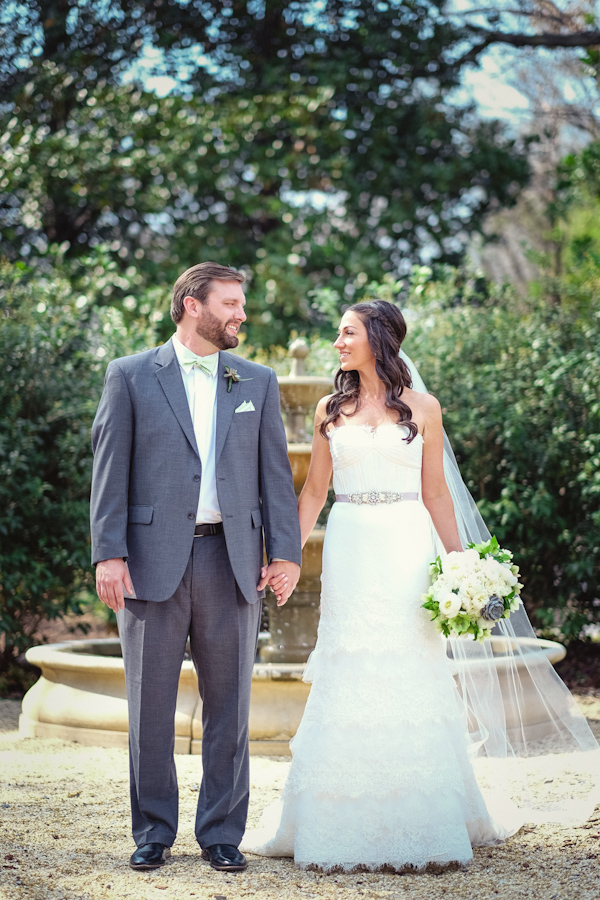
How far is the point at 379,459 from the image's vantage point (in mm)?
3441

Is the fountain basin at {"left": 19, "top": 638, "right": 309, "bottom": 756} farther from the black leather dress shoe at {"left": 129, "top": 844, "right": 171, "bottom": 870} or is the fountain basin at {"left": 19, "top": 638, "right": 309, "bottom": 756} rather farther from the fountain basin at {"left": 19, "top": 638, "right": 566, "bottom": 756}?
the black leather dress shoe at {"left": 129, "top": 844, "right": 171, "bottom": 870}

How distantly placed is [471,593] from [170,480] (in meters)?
1.10

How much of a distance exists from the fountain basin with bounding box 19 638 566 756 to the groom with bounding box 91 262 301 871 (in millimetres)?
1724

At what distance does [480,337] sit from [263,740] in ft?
14.0

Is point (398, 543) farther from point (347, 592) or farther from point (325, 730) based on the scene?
point (325, 730)

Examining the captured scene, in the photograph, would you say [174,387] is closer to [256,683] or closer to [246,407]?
[246,407]

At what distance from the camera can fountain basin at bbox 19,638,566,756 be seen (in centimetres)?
498

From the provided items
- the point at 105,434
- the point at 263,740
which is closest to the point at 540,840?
the point at 263,740

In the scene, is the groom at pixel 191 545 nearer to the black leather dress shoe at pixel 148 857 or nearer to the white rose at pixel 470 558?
the black leather dress shoe at pixel 148 857

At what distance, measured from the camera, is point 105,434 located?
10.4 feet

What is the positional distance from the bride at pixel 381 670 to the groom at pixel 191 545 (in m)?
0.25

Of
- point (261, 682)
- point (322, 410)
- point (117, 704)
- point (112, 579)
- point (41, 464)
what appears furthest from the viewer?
point (41, 464)

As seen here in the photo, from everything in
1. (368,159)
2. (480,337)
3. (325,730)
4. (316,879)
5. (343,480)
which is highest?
(368,159)

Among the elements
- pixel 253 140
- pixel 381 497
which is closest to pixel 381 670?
pixel 381 497
